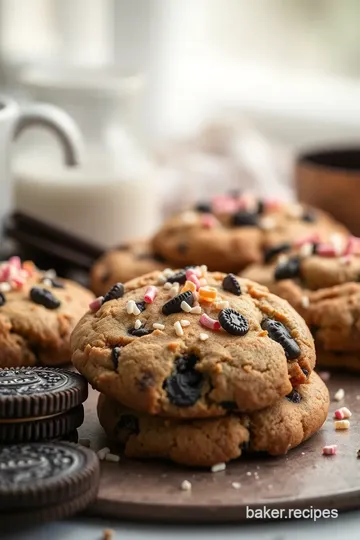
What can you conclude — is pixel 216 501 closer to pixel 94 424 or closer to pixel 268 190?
pixel 94 424

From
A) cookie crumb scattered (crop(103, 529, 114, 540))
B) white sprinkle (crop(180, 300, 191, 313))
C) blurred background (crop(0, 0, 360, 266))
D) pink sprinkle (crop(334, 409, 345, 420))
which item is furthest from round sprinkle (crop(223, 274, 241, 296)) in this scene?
blurred background (crop(0, 0, 360, 266))

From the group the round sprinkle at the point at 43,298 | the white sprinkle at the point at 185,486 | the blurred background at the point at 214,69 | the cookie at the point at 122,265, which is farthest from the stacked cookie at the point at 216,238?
the white sprinkle at the point at 185,486

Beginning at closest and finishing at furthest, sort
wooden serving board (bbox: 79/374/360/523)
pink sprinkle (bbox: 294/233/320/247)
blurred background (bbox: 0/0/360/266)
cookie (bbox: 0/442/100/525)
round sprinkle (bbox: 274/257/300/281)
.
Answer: cookie (bbox: 0/442/100/525) < wooden serving board (bbox: 79/374/360/523) < round sprinkle (bbox: 274/257/300/281) < pink sprinkle (bbox: 294/233/320/247) < blurred background (bbox: 0/0/360/266)

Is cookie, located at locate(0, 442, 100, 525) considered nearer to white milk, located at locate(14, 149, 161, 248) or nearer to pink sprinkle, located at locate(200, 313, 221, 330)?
pink sprinkle, located at locate(200, 313, 221, 330)

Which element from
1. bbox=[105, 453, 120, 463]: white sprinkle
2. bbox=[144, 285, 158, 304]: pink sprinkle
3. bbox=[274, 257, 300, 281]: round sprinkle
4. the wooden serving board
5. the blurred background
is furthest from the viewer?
the blurred background

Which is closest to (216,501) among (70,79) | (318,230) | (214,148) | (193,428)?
(193,428)

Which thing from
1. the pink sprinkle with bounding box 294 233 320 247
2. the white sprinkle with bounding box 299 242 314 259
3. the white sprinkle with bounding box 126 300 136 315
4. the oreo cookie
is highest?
the white sprinkle with bounding box 126 300 136 315
